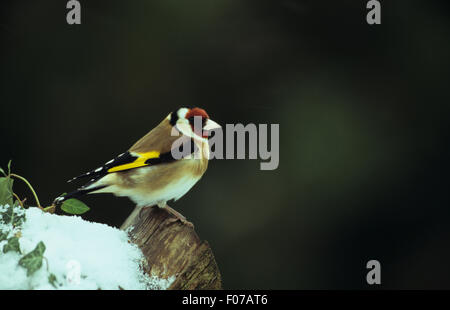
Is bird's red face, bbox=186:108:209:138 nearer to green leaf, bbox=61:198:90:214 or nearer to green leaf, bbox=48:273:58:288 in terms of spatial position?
green leaf, bbox=61:198:90:214

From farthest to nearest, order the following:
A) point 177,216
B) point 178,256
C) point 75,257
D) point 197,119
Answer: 1. point 197,119
2. point 177,216
3. point 178,256
4. point 75,257

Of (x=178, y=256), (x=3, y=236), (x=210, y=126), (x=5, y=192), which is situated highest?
(x=210, y=126)

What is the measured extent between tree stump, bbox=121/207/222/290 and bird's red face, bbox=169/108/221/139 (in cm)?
36

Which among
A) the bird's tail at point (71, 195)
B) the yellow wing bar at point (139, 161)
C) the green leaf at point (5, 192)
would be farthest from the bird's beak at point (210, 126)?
the green leaf at point (5, 192)

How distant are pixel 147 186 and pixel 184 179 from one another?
0.46ft

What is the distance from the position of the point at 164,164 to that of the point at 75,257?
0.54 meters

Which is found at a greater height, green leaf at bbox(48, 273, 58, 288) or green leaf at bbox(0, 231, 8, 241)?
green leaf at bbox(0, 231, 8, 241)

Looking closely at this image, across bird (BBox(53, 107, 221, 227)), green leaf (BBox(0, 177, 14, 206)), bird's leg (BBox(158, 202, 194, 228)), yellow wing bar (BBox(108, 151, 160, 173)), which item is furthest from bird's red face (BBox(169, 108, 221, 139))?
green leaf (BBox(0, 177, 14, 206))

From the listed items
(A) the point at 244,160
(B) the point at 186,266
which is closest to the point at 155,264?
(B) the point at 186,266

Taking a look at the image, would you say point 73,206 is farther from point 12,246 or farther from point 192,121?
point 192,121

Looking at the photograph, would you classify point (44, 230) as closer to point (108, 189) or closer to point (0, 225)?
point (0, 225)

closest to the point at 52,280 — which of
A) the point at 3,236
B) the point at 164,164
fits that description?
the point at 3,236

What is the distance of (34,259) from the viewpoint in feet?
4.78

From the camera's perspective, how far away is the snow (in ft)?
4.89
